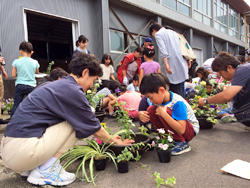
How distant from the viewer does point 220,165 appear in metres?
2.17

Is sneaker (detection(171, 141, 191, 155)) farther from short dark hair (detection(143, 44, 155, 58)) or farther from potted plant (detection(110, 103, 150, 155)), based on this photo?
short dark hair (detection(143, 44, 155, 58))

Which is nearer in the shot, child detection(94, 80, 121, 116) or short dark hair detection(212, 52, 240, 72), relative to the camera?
short dark hair detection(212, 52, 240, 72)

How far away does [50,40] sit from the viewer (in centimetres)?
1186

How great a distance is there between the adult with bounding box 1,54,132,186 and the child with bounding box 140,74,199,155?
2.36 ft

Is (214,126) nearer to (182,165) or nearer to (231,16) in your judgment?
(182,165)

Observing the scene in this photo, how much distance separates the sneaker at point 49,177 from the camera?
1.78m

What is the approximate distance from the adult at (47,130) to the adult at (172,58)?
226cm

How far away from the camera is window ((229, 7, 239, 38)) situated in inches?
756

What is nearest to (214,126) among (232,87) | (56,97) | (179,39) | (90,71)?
(232,87)

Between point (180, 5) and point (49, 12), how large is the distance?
8.39 metres

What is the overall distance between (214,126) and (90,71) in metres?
2.75

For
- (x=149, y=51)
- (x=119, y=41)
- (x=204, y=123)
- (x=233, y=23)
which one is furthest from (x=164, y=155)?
(x=233, y=23)

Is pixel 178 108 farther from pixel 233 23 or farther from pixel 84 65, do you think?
pixel 233 23

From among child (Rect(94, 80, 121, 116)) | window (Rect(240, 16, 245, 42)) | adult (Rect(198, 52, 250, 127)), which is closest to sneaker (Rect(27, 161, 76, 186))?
adult (Rect(198, 52, 250, 127))
